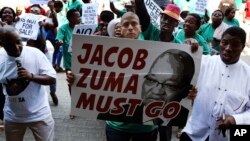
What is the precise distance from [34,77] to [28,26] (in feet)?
8.42

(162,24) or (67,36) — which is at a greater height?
(162,24)

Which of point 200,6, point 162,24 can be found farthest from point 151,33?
point 200,6

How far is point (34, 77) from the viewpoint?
3.31 m

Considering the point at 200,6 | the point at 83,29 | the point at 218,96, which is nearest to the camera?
the point at 218,96

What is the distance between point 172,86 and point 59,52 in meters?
6.58

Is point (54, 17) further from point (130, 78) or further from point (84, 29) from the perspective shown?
point (130, 78)

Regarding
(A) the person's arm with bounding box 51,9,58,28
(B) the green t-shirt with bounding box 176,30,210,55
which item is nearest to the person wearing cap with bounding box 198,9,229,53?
(B) the green t-shirt with bounding box 176,30,210,55

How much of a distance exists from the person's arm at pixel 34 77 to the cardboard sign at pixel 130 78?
518 mm

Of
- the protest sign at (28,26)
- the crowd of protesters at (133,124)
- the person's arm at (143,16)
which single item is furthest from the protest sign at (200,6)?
the person's arm at (143,16)

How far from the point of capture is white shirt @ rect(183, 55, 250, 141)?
9.25 feet

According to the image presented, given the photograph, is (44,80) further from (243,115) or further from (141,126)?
(243,115)

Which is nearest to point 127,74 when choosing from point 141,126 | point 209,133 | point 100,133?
point 141,126

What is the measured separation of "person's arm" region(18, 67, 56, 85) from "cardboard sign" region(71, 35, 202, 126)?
1.70ft

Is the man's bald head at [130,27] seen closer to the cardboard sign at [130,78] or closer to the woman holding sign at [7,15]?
the cardboard sign at [130,78]
